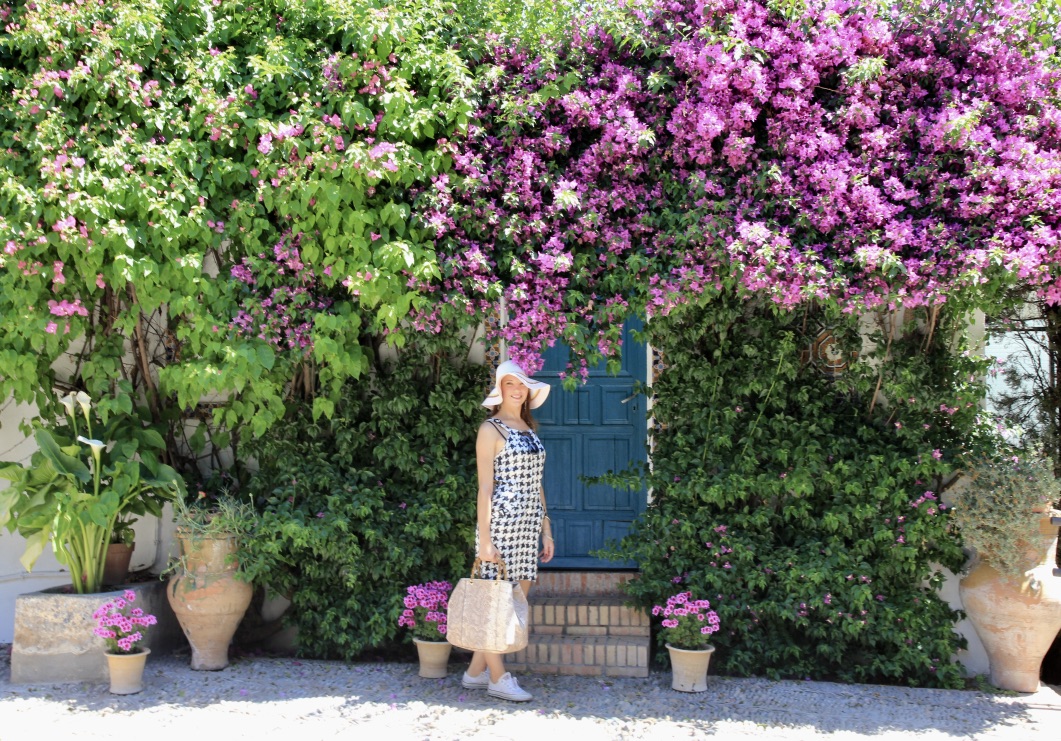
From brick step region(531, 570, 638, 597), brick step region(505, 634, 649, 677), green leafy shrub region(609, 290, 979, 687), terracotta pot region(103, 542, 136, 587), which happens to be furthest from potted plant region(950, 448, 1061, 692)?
terracotta pot region(103, 542, 136, 587)

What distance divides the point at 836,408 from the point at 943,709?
168 centimetres

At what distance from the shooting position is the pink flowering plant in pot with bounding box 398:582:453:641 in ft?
17.2

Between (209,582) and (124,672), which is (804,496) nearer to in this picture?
(209,582)

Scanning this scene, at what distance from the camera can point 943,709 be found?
4906 mm

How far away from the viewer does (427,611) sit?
17.2 feet

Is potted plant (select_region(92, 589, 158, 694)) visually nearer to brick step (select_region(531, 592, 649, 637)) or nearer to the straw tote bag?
the straw tote bag

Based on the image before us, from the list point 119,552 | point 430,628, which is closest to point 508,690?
point 430,628

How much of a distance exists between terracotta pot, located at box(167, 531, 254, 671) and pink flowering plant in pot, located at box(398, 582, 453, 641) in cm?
92

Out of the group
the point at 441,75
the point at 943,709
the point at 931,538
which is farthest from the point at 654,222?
the point at 943,709

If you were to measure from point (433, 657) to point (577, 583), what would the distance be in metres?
1.09

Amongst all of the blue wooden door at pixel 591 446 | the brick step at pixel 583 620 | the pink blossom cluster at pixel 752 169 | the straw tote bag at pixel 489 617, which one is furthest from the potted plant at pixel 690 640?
the pink blossom cluster at pixel 752 169

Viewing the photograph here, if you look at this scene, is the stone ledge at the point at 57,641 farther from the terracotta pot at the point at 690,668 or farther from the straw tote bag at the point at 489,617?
the terracotta pot at the point at 690,668

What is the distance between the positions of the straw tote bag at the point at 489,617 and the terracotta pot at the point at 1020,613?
242 centimetres

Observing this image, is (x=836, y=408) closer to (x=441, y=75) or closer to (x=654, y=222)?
(x=654, y=222)
